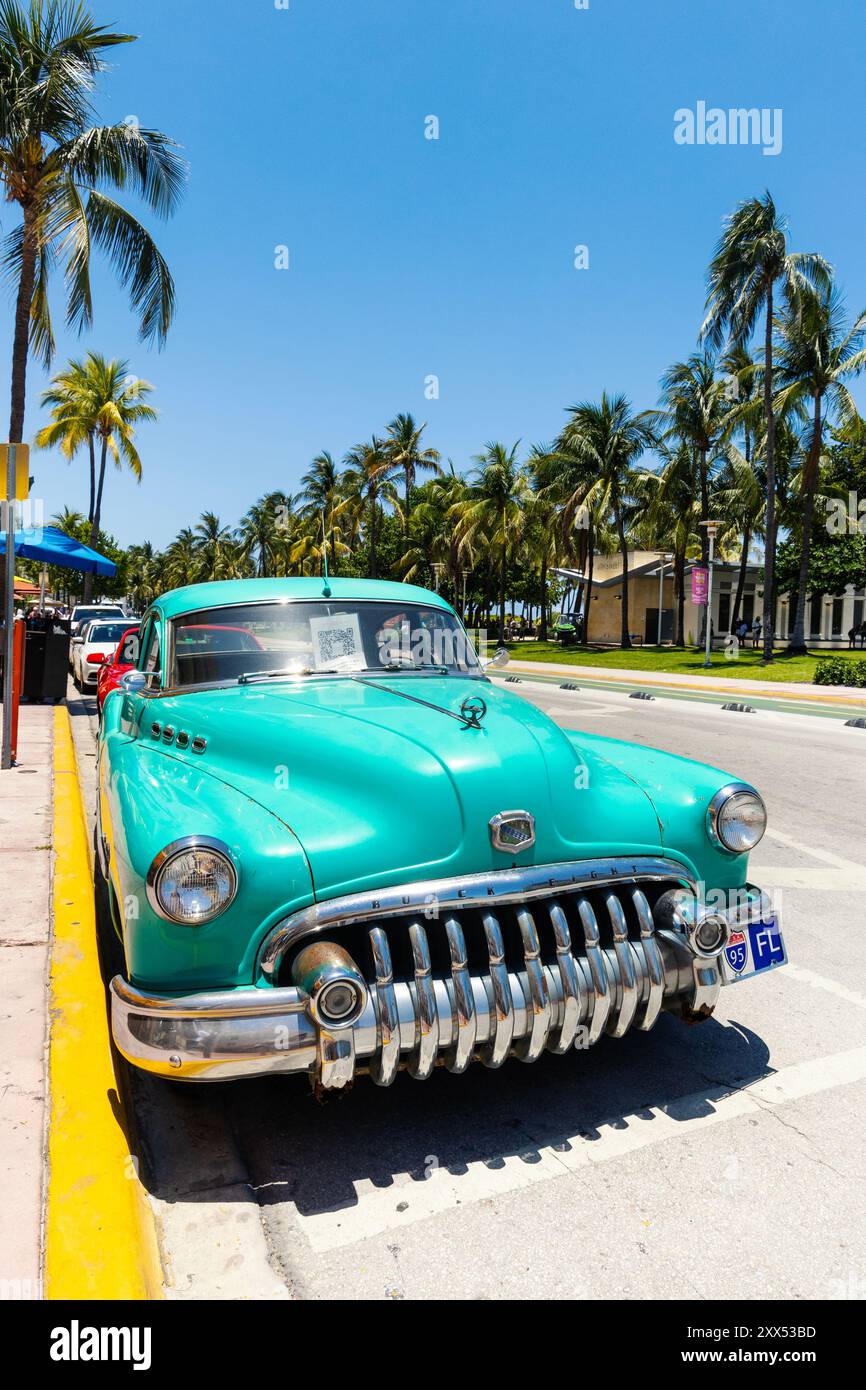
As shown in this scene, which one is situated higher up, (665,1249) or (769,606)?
(769,606)

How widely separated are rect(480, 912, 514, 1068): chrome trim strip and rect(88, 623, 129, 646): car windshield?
15285mm

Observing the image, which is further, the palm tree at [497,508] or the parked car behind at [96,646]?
the palm tree at [497,508]

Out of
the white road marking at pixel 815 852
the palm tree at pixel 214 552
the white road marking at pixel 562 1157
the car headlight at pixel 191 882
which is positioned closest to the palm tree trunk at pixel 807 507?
the white road marking at pixel 815 852

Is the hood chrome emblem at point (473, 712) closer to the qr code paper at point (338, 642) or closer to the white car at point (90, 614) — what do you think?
the qr code paper at point (338, 642)

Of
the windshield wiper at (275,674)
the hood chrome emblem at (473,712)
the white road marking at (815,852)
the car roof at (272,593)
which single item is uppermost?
the car roof at (272,593)

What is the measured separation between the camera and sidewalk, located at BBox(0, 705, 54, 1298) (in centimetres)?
231

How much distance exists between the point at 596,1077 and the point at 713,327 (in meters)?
29.9

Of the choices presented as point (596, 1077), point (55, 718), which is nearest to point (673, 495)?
point (55, 718)

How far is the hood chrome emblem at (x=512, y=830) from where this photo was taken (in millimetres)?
2846

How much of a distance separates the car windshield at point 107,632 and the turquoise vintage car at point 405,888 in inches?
550

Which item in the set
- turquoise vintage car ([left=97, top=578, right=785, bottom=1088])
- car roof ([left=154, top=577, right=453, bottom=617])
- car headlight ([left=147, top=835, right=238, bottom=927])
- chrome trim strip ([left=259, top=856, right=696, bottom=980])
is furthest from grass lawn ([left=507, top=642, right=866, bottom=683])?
car headlight ([left=147, top=835, right=238, bottom=927])
